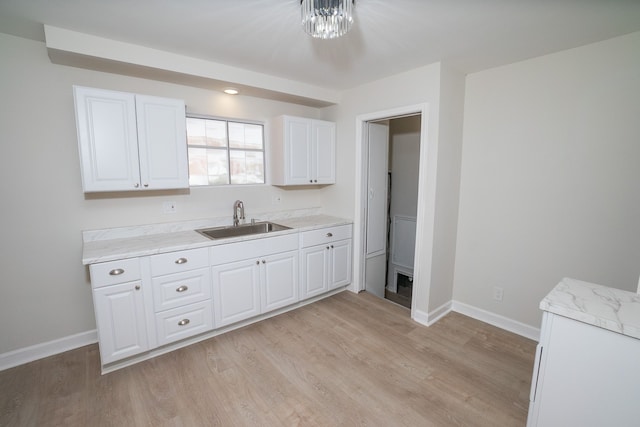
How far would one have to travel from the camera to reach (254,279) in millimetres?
2721

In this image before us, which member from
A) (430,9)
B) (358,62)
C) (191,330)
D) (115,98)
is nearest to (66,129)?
(115,98)

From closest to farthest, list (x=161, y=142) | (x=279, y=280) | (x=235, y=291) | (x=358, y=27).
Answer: (x=358, y=27), (x=161, y=142), (x=235, y=291), (x=279, y=280)

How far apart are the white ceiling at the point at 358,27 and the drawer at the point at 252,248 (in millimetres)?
1597

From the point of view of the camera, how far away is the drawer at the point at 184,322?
2.28m

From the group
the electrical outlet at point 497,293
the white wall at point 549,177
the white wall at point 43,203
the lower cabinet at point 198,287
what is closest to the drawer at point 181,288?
the lower cabinet at point 198,287

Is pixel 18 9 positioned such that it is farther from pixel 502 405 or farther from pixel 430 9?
pixel 502 405

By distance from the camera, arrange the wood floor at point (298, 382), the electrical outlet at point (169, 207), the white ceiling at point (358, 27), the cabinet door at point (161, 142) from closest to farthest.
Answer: the white ceiling at point (358, 27) < the wood floor at point (298, 382) < the cabinet door at point (161, 142) < the electrical outlet at point (169, 207)

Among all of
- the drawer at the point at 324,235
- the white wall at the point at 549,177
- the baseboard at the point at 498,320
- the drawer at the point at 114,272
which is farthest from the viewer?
the drawer at the point at 324,235

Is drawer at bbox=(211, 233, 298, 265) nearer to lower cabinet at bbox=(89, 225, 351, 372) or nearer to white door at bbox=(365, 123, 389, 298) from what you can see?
lower cabinet at bbox=(89, 225, 351, 372)

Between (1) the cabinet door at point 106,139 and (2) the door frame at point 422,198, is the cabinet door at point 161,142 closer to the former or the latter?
(1) the cabinet door at point 106,139

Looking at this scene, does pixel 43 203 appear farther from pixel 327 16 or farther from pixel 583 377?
pixel 583 377

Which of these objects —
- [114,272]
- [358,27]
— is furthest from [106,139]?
[358,27]

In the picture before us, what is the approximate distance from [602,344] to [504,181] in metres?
1.83

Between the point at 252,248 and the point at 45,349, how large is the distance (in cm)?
179
